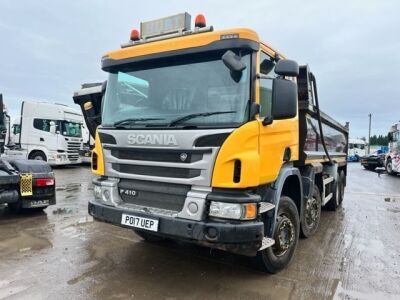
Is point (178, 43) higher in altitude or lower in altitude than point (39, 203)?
higher

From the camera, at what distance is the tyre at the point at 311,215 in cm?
547

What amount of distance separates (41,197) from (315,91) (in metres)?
5.25

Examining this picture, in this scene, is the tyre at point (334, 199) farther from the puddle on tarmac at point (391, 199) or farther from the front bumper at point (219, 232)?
the front bumper at point (219, 232)

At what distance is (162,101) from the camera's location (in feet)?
12.6

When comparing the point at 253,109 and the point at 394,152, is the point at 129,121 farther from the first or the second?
the point at 394,152

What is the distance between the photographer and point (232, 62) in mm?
3385

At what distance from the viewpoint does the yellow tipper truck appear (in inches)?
130

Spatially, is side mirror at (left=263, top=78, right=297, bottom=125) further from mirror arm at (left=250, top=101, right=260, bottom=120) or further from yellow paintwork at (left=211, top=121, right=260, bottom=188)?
yellow paintwork at (left=211, top=121, right=260, bottom=188)

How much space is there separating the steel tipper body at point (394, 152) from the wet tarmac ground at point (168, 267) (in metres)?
15.7

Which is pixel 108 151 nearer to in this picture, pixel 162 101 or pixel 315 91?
pixel 162 101

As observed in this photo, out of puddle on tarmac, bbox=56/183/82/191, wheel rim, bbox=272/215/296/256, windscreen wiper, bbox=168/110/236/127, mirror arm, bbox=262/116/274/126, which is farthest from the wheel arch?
puddle on tarmac, bbox=56/183/82/191

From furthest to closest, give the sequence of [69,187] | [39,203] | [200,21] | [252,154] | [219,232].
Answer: [69,187] → [39,203] → [200,21] → [252,154] → [219,232]

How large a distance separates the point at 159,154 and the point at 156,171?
19 cm

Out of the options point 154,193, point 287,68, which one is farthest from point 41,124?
point 287,68
